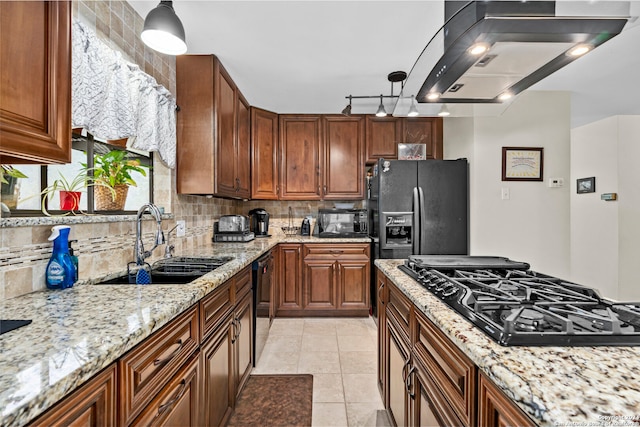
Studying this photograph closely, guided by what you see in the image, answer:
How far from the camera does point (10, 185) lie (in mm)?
1170

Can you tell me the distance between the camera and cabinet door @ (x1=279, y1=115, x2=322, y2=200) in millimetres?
3664

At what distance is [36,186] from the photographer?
1289mm

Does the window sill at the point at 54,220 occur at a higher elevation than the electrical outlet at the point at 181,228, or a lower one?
higher

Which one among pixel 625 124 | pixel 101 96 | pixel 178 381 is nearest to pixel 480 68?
pixel 178 381

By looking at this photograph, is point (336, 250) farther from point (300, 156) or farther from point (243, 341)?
point (243, 341)

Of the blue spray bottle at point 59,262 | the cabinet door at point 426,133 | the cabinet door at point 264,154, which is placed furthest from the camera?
the cabinet door at point 426,133

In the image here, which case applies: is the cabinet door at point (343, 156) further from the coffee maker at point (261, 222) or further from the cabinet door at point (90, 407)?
the cabinet door at point (90, 407)

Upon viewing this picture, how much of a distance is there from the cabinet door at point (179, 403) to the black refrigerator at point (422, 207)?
2280mm

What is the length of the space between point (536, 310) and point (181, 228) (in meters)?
2.31

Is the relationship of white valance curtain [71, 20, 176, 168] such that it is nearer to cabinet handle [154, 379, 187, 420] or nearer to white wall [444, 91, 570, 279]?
cabinet handle [154, 379, 187, 420]

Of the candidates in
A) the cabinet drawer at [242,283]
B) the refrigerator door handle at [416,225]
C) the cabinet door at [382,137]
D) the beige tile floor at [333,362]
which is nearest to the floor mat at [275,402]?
the beige tile floor at [333,362]

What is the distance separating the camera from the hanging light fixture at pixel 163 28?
1315 mm

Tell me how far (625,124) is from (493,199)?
8.29ft

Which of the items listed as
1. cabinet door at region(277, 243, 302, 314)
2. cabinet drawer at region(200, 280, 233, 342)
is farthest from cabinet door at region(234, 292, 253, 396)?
cabinet door at region(277, 243, 302, 314)
